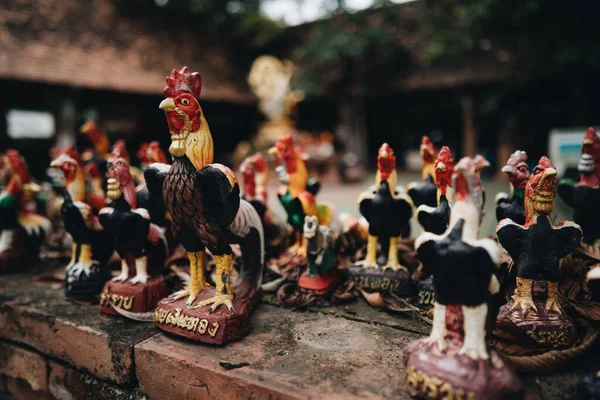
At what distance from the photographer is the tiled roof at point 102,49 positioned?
7.10 metres

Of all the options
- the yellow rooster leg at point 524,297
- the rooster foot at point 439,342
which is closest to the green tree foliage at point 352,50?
the yellow rooster leg at point 524,297

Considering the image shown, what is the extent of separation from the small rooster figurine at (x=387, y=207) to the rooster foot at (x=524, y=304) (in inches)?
27.6

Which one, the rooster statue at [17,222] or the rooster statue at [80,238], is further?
the rooster statue at [17,222]

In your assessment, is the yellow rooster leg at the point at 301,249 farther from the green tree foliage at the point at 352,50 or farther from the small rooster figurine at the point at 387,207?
the green tree foliage at the point at 352,50

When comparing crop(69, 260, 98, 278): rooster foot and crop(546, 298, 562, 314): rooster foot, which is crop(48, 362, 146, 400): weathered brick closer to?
crop(69, 260, 98, 278): rooster foot

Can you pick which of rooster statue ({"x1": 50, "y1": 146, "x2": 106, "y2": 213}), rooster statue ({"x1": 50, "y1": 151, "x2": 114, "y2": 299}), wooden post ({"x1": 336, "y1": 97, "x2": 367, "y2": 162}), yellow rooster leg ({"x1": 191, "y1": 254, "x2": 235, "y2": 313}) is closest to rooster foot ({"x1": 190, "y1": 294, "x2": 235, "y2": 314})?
yellow rooster leg ({"x1": 191, "y1": 254, "x2": 235, "y2": 313})

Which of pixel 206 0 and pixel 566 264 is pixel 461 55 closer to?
pixel 206 0

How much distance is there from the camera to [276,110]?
34.1ft

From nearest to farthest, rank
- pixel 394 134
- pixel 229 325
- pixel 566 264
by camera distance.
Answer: pixel 229 325 < pixel 566 264 < pixel 394 134

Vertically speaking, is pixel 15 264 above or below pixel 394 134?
below

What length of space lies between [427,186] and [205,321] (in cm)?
144

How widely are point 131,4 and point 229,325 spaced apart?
34.0 ft

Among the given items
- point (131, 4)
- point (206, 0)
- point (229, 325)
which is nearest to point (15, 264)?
point (229, 325)

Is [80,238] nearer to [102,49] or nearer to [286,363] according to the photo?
[286,363]
